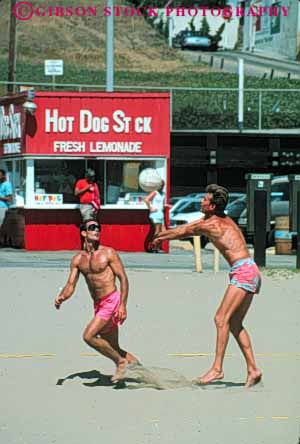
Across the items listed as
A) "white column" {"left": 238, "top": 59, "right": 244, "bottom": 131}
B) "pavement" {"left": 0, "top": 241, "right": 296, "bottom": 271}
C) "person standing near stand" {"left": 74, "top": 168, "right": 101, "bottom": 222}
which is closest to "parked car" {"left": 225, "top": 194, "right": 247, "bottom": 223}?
"pavement" {"left": 0, "top": 241, "right": 296, "bottom": 271}

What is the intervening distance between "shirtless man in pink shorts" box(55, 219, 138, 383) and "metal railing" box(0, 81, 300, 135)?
30.8 m

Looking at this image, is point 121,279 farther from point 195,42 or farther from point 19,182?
point 195,42

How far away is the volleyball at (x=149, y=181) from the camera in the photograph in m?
24.3

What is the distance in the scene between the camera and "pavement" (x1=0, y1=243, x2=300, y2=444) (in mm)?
8867

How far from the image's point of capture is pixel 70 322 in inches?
565

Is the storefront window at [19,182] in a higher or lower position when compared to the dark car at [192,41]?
lower

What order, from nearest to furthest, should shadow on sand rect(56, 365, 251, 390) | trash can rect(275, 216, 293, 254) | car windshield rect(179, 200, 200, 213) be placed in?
shadow on sand rect(56, 365, 251, 390), trash can rect(275, 216, 293, 254), car windshield rect(179, 200, 200, 213)

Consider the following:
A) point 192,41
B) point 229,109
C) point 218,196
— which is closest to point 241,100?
point 229,109

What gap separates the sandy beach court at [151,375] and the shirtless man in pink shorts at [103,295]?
1.13 ft

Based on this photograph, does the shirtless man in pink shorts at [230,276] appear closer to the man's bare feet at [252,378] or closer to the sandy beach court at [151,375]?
the man's bare feet at [252,378]

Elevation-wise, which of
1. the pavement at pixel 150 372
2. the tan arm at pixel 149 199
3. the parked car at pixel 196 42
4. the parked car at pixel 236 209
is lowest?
the parked car at pixel 236 209

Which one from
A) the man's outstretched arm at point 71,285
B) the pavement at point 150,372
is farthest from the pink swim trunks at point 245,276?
the man's outstretched arm at point 71,285

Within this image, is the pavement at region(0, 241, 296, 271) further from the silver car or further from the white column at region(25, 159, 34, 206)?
the silver car

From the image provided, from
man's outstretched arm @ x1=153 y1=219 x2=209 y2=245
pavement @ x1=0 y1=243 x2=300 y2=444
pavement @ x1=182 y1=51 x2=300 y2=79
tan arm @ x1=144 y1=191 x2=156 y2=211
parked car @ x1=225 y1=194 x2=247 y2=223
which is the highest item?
pavement @ x1=182 y1=51 x2=300 y2=79
